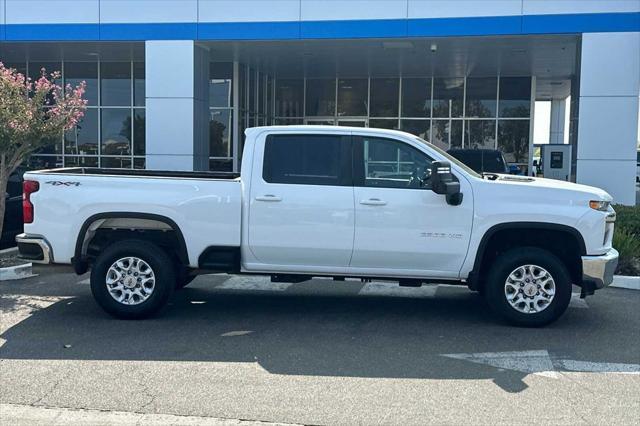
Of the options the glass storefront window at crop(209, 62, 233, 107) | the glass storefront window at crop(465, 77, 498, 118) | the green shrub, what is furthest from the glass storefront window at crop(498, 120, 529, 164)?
the green shrub

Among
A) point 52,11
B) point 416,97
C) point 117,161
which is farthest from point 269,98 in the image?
point 52,11

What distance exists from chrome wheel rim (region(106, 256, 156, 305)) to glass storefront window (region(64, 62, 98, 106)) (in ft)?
47.2

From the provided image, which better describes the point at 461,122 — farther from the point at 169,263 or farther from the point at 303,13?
the point at 169,263

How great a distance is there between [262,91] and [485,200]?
15831 mm

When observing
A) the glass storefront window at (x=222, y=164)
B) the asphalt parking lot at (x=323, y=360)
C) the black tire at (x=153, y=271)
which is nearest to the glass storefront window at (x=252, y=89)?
the glass storefront window at (x=222, y=164)

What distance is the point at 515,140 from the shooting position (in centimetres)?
2186

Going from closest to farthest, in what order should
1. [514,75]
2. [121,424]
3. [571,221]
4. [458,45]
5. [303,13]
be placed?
[121,424] → [571,221] → [303,13] → [458,45] → [514,75]

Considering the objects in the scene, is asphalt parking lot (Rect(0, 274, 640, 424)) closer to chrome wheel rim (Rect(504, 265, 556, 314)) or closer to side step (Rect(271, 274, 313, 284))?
chrome wheel rim (Rect(504, 265, 556, 314))

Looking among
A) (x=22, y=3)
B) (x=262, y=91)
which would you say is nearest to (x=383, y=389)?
(x=22, y=3)

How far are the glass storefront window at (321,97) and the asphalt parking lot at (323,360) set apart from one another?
15.0 metres

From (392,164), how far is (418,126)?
15.7 m

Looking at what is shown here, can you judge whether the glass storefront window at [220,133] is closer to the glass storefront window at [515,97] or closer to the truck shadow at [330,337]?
the glass storefront window at [515,97]

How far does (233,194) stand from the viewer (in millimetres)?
7070

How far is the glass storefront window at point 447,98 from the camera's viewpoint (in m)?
22.1
